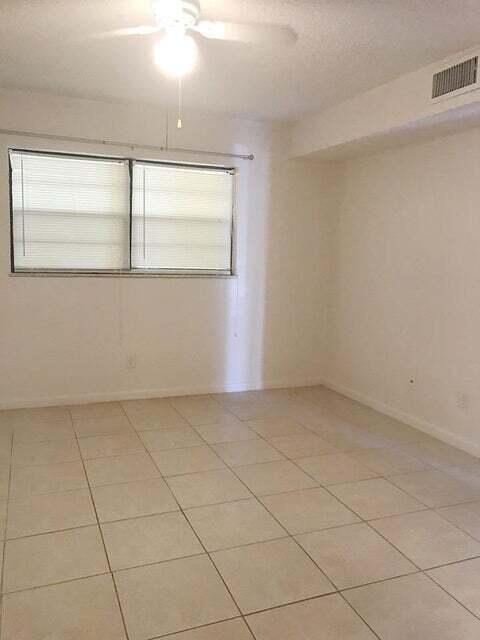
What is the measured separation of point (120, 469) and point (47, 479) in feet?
1.29

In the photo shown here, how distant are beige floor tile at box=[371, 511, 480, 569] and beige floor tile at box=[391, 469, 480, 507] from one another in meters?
0.17

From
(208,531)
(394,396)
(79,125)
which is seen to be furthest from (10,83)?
(394,396)

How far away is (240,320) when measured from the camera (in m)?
4.71

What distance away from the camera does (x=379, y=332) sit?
4.34m

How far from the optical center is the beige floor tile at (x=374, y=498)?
2598 mm

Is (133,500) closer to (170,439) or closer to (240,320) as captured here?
(170,439)

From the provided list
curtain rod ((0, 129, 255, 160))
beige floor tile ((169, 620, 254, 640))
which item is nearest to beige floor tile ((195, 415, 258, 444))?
beige floor tile ((169, 620, 254, 640))

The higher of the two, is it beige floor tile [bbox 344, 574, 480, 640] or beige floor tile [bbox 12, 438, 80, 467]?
beige floor tile [bbox 12, 438, 80, 467]

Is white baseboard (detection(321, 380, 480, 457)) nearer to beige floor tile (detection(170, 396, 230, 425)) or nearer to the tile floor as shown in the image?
the tile floor

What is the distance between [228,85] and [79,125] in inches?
49.2

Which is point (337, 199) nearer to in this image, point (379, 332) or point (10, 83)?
point (379, 332)

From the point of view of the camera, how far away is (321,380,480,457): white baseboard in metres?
3.46

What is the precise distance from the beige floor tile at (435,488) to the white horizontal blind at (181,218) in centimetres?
240

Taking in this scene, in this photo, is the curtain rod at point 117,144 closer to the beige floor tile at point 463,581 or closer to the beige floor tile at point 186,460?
the beige floor tile at point 186,460
